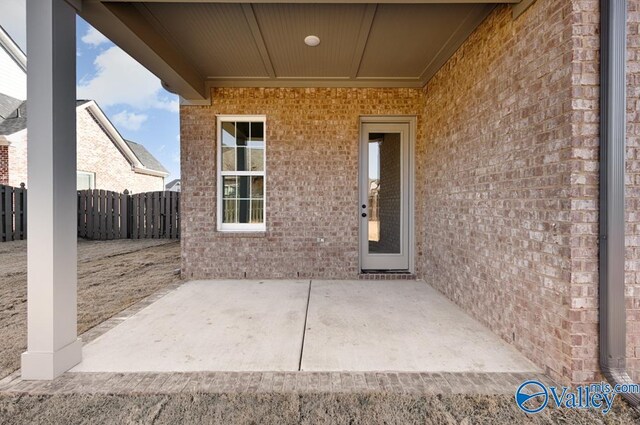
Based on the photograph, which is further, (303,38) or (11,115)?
(11,115)

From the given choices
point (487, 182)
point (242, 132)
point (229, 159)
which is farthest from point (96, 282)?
point (487, 182)

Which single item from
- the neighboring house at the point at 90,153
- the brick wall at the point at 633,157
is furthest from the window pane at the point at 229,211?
the neighboring house at the point at 90,153

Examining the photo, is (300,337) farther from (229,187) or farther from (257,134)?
(257,134)

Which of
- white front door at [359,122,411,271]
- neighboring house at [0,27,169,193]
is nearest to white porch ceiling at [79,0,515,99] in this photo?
white front door at [359,122,411,271]

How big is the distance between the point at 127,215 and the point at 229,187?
7857mm

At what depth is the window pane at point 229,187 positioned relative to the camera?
5.39m

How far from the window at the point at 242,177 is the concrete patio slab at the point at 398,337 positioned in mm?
1913

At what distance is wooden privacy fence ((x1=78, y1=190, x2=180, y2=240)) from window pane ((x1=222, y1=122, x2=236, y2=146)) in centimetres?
694

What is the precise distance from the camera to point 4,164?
1046 cm

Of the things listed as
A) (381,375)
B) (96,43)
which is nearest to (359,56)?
(381,375)

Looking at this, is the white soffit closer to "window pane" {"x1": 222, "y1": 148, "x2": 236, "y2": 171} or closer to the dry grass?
"window pane" {"x1": 222, "y1": 148, "x2": 236, "y2": 171}

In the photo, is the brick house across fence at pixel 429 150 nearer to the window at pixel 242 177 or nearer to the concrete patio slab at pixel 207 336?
the window at pixel 242 177

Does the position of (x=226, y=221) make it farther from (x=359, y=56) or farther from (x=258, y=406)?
(x=258, y=406)

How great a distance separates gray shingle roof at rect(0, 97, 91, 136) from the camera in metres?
10.8
